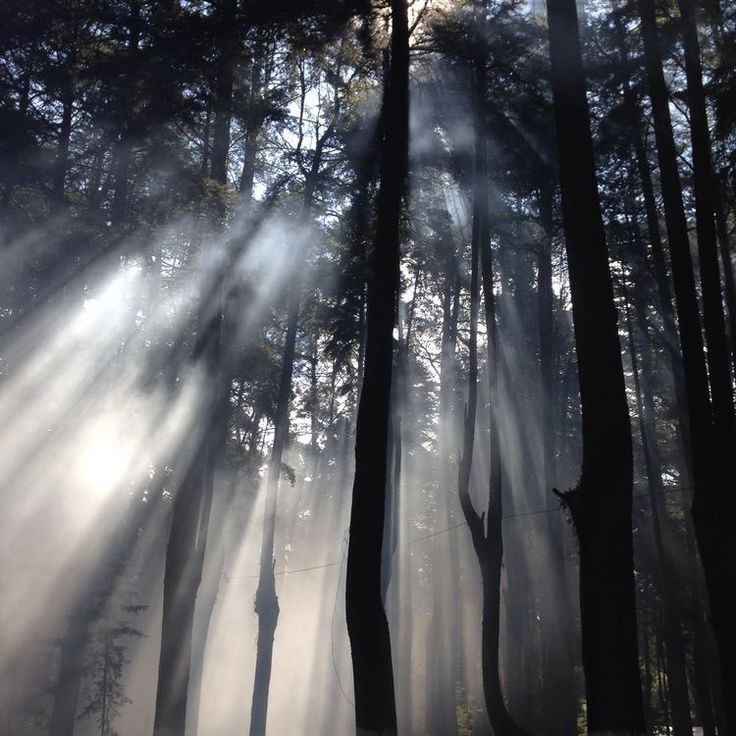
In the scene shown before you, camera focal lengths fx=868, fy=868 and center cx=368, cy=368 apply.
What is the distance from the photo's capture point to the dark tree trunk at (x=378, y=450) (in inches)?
335

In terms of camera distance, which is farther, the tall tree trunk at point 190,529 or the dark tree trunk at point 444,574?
the dark tree trunk at point 444,574

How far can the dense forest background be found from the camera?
9.30 meters

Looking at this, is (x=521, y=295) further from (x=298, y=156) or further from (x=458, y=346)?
(x=298, y=156)

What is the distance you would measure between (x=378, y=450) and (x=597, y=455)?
2394mm

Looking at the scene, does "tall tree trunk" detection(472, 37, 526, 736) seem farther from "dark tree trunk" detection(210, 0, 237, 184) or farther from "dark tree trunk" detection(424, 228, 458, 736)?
"dark tree trunk" detection(424, 228, 458, 736)

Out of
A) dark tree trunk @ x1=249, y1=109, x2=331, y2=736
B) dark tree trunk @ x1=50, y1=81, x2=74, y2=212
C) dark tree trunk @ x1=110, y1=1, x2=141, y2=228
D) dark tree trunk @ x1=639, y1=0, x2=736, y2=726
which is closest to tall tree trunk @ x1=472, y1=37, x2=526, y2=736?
dark tree trunk @ x1=639, y1=0, x2=736, y2=726

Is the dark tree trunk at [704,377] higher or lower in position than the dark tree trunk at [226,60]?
lower

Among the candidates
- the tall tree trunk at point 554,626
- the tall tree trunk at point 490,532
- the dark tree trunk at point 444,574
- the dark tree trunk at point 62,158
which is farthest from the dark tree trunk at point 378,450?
the dark tree trunk at point 444,574

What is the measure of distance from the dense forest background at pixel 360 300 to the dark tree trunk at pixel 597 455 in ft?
0.09

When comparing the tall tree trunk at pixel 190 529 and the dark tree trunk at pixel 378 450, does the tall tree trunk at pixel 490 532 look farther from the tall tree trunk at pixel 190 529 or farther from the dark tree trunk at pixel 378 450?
the tall tree trunk at pixel 190 529

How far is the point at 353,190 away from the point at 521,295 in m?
15.5

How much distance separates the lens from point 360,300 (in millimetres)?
23812

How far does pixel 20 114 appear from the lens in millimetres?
15609

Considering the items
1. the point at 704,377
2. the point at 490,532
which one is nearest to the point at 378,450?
the point at 704,377
